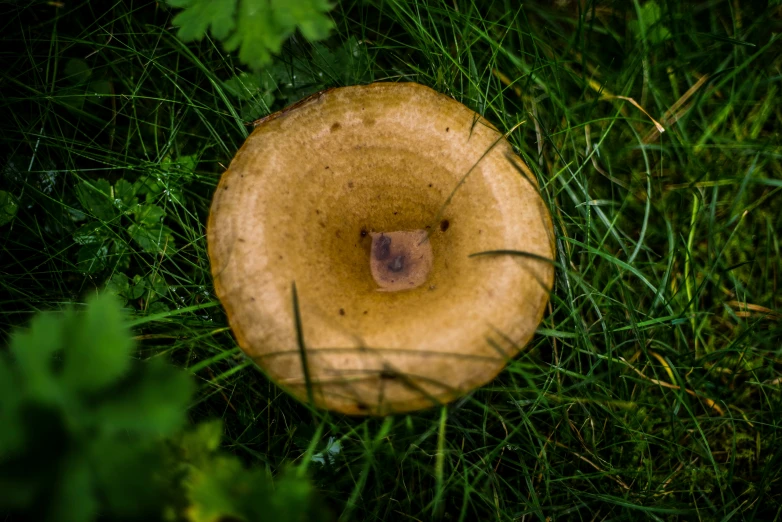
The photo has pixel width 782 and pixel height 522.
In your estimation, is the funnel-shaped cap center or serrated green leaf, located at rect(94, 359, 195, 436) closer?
serrated green leaf, located at rect(94, 359, 195, 436)

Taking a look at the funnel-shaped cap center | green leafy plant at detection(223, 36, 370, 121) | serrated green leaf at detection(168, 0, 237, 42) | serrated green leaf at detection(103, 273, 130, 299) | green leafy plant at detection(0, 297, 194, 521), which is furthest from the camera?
green leafy plant at detection(223, 36, 370, 121)

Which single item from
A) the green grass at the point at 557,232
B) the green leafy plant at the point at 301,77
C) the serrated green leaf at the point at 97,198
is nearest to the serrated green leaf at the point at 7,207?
the green grass at the point at 557,232

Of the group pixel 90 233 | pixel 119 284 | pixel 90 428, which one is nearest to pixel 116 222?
pixel 90 233

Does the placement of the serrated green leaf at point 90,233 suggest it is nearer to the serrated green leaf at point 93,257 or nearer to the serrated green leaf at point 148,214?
the serrated green leaf at point 93,257

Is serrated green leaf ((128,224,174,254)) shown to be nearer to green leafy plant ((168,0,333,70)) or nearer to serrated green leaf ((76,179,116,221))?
serrated green leaf ((76,179,116,221))

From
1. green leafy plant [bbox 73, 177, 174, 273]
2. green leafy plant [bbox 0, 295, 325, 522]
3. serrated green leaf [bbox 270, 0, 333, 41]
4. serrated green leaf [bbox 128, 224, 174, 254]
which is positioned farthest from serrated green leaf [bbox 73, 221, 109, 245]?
serrated green leaf [bbox 270, 0, 333, 41]

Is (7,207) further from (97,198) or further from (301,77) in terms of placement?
(301,77)
